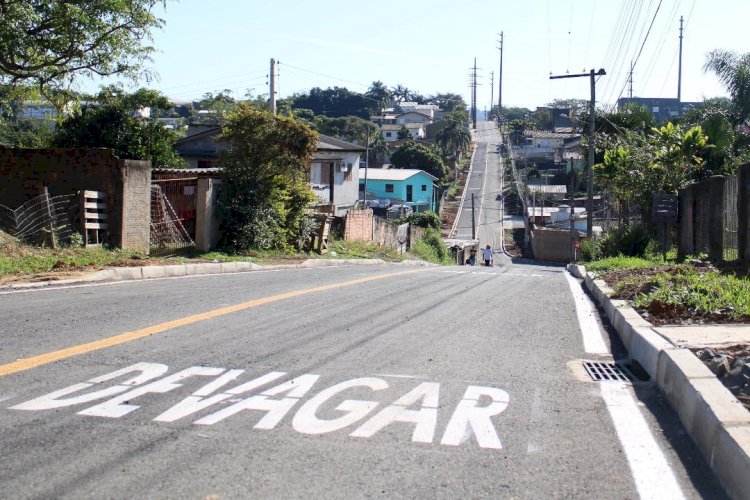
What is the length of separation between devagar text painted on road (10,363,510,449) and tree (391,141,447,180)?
91.9 metres

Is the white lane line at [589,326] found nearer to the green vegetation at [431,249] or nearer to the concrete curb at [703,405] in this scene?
the concrete curb at [703,405]

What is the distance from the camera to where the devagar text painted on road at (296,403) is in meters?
5.12

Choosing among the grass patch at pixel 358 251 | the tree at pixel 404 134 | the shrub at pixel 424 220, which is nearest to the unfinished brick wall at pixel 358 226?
the grass patch at pixel 358 251

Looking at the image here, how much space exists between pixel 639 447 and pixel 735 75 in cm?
2458

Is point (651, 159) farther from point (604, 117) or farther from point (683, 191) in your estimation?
point (604, 117)

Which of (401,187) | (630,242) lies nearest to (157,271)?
(630,242)

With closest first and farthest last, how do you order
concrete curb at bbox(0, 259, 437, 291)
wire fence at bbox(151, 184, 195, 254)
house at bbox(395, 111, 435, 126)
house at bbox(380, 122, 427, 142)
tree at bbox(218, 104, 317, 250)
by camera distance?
concrete curb at bbox(0, 259, 437, 291) < wire fence at bbox(151, 184, 195, 254) < tree at bbox(218, 104, 317, 250) < house at bbox(380, 122, 427, 142) < house at bbox(395, 111, 435, 126)

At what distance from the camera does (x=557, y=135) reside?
106 m

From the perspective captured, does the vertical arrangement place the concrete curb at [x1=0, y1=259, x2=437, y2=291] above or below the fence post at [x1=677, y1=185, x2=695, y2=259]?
below

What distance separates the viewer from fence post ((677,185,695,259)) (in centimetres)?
1762

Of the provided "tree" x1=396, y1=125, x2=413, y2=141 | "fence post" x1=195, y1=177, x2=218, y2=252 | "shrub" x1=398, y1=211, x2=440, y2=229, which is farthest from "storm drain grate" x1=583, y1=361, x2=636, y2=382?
"tree" x1=396, y1=125, x2=413, y2=141

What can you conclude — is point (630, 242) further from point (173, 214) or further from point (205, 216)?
point (173, 214)

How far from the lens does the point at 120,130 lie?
27.6 meters

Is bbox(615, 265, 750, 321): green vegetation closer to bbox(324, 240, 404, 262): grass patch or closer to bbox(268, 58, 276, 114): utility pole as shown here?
bbox(324, 240, 404, 262): grass patch
